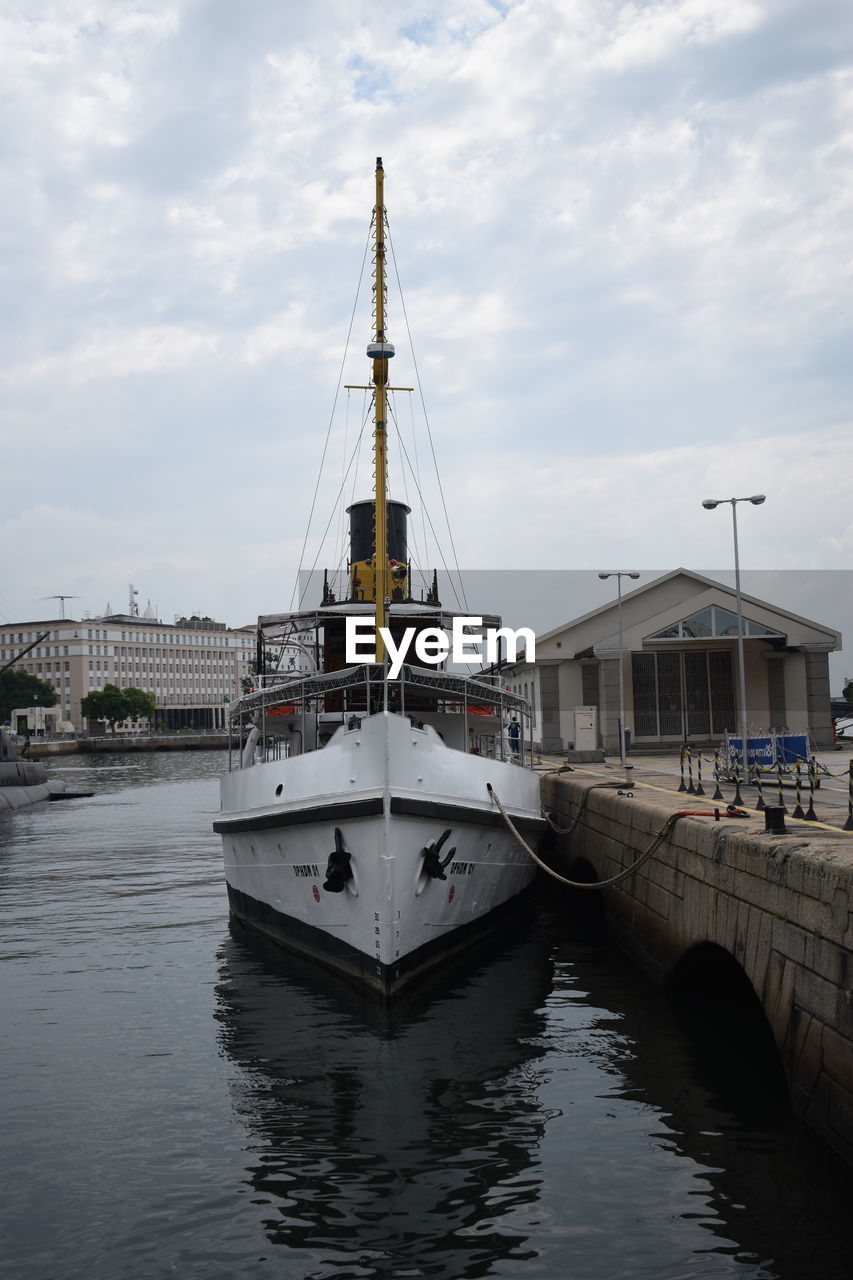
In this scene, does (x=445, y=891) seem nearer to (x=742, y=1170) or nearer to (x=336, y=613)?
(x=336, y=613)

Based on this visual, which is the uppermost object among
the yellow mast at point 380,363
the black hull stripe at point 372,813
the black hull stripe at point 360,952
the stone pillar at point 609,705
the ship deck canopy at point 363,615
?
the yellow mast at point 380,363

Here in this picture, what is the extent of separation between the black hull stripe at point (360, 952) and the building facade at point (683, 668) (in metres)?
21.0

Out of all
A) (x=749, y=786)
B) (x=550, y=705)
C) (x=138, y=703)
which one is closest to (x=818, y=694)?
(x=550, y=705)

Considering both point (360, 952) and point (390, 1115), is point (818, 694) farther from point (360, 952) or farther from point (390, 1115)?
point (390, 1115)

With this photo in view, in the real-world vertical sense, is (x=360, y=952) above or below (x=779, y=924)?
below

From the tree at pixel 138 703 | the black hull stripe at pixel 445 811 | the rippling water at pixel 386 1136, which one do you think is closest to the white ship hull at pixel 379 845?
the black hull stripe at pixel 445 811

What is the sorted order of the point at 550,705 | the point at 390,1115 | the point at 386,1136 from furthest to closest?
A: the point at 550,705 < the point at 390,1115 < the point at 386,1136

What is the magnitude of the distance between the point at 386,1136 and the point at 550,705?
33.0m

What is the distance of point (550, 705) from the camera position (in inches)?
1683

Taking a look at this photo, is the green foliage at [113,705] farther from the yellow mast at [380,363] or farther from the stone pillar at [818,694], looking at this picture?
the yellow mast at [380,363]

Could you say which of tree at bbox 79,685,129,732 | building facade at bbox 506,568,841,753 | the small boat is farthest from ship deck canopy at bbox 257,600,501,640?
tree at bbox 79,685,129,732

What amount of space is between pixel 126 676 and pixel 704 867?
186 m

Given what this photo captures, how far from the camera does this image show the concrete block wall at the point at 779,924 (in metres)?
8.89

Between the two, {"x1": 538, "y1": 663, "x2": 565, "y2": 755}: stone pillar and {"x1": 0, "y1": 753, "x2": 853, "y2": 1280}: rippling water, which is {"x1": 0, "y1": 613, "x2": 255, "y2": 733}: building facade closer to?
{"x1": 538, "y1": 663, "x2": 565, "y2": 755}: stone pillar
